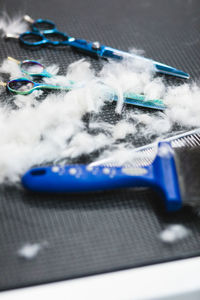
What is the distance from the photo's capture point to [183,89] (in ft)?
2.97

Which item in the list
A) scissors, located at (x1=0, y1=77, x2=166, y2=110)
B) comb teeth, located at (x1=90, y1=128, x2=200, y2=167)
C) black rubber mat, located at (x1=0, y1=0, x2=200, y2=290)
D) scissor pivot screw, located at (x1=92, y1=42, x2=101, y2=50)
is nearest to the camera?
black rubber mat, located at (x1=0, y1=0, x2=200, y2=290)

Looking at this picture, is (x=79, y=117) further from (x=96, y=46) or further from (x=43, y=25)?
(x=43, y=25)

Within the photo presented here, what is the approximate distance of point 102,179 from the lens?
0.68 m

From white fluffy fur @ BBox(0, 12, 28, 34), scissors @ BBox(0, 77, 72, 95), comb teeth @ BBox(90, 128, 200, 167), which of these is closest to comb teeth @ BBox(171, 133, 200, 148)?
comb teeth @ BBox(90, 128, 200, 167)

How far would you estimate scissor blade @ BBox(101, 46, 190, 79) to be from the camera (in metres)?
0.94

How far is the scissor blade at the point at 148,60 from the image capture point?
0.94 metres

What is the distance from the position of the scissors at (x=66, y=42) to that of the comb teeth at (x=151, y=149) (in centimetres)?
20

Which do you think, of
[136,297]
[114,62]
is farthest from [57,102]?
[136,297]

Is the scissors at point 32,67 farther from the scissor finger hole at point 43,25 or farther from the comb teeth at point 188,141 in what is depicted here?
the comb teeth at point 188,141

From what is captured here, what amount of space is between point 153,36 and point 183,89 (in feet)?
0.79

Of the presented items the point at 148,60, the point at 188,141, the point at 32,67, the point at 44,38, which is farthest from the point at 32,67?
the point at 188,141

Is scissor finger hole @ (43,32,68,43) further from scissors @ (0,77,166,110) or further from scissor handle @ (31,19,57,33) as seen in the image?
scissors @ (0,77,166,110)

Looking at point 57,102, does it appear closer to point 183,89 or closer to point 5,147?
point 5,147

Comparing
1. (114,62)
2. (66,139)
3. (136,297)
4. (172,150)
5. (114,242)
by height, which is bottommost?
(136,297)
